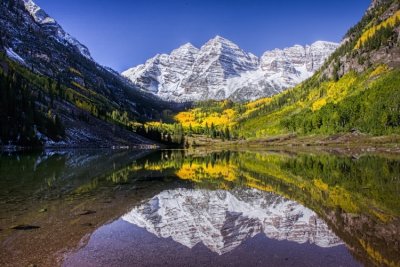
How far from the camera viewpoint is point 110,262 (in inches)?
611

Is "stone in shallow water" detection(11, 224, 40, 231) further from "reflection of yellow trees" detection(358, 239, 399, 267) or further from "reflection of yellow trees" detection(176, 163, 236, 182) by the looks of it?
"reflection of yellow trees" detection(176, 163, 236, 182)

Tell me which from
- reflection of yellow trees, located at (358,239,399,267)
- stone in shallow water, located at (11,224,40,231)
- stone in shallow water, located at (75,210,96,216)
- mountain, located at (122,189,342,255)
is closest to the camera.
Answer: reflection of yellow trees, located at (358,239,399,267)

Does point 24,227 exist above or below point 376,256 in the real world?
above

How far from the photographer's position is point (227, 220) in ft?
79.0

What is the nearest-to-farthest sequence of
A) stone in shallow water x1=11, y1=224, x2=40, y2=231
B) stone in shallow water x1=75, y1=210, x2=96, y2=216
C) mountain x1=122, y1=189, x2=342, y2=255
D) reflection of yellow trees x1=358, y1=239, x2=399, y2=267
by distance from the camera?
reflection of yellow trees x1=358, y1=239, x2=399, y2=267, mountain x1=122, y1=189, x2=342, y2=255, stone in shallow water x1=11, y1=224, x2=40, y2=231, stone in shallow water x1=75, y1=210, x2=96, y2=216

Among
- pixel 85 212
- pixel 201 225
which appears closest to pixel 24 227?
pixel 85 212

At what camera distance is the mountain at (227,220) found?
19359mm

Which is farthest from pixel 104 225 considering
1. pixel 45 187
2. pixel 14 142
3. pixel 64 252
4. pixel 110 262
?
pixel 14 142

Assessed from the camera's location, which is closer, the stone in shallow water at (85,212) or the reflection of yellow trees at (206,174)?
the stone in shallow water at (85,212)

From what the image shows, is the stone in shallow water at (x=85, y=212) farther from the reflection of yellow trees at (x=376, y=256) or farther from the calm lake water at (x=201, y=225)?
the reflection of yellow trees at (x=376, y=256)

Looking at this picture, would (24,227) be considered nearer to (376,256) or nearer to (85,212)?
(85,212)

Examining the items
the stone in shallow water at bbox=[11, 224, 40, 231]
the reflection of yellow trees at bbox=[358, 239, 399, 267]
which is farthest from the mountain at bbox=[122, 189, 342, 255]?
the stone in shallow water at bbox=[11, 224, 40, 231]

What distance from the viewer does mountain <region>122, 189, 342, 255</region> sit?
63.5ft

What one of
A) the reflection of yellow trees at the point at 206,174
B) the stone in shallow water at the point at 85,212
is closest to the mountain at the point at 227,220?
the stone in shallow water at the point at 85,212
